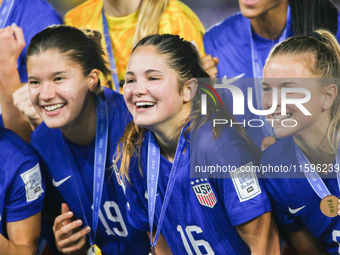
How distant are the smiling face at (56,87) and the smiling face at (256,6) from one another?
34.5 inches

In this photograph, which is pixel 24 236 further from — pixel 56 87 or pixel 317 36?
pixel 317 36

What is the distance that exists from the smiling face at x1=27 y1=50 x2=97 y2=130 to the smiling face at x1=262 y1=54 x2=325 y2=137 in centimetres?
94

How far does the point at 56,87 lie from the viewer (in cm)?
197

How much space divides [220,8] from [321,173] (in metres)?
0.98

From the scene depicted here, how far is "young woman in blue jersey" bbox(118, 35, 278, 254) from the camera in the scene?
5.74 ft

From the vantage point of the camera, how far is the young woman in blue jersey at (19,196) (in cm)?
202

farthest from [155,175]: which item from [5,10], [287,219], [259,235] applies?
[5,10]

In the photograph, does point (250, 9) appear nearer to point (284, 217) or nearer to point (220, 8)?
point (220, 8)

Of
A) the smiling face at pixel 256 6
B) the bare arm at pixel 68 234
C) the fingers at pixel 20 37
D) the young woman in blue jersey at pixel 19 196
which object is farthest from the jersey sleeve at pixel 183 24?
the bare arm at pixel 68 234

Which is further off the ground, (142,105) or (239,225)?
(142,105)

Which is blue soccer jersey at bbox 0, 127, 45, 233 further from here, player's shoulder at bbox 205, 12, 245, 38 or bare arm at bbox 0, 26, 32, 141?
player's shoulder at bbox 205, 12, 245, 38

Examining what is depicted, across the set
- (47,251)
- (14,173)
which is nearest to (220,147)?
(14,173)

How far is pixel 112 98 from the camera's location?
207 centimetres

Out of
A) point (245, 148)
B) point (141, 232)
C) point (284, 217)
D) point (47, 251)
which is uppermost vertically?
point (245, 148)
